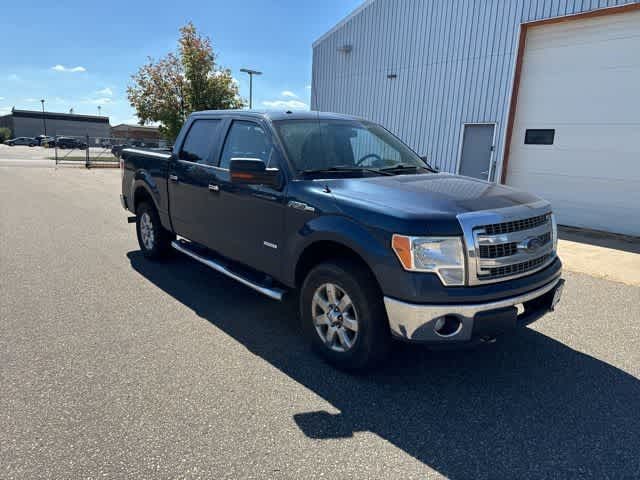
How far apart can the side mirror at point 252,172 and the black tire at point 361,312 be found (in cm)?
81

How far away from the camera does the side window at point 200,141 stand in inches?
182

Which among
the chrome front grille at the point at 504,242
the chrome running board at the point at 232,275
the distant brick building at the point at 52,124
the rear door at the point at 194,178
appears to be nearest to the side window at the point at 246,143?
the rear door at the point at 194,178

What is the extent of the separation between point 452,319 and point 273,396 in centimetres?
128

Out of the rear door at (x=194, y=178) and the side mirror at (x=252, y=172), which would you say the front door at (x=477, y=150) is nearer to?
the rear door at (x=194, y=178)

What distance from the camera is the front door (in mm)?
10773

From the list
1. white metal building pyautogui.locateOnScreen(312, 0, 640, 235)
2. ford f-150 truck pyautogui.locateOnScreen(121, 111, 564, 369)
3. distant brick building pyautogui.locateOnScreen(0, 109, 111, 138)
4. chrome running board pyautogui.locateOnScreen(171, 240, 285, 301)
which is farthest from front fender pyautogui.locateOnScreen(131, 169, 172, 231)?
distant brick building pyautogui.locateOnScreen(0, 109, 111, 138)

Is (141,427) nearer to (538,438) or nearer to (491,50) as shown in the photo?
(538,438)

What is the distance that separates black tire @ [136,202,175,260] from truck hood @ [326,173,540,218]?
3131 mm

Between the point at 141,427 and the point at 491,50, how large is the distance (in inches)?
431

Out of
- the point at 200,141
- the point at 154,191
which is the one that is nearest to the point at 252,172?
the point at 200,141

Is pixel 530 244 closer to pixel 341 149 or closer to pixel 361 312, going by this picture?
pixel 361 312

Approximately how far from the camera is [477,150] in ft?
36.3

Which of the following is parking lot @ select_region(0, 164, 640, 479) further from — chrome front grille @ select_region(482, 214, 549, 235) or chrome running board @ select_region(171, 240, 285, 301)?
chrome front grille @ select_region(482, 214, 549, 235)

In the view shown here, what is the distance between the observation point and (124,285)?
198 inches
